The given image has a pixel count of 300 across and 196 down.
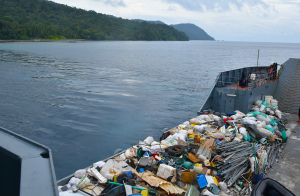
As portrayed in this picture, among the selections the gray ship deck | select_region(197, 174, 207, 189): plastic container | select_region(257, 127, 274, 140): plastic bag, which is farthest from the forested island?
the gray ship deck

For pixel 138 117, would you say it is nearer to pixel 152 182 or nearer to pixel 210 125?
pixel 210 125

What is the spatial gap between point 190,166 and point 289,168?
431 centimetres

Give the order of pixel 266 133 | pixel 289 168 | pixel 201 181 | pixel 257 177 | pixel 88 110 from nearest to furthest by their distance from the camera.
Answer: pixel 201 181 < pixel 257 177 < pixel 289 168 < pixel 266 133 < pixel 88 110

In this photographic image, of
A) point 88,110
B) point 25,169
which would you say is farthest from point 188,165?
point 88,110

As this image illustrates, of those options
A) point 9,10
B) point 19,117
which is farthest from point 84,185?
point 9,10

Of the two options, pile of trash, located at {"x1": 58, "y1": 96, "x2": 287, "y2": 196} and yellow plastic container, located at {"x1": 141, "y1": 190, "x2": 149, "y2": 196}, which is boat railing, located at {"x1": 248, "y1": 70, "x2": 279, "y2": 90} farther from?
yellow plastic container, located at {"x1": 141, "y1": 190, "x2": 149, "y2": 196}

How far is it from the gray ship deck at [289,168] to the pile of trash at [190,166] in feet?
0.97

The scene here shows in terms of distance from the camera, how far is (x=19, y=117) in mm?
16656

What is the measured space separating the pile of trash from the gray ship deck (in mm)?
296

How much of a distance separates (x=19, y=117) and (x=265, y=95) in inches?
806

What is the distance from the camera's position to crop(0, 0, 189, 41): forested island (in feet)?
353

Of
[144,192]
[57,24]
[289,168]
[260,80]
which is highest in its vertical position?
[57,24]

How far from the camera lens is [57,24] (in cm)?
13962

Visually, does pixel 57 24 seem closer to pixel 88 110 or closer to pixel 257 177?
pixel 88 110
